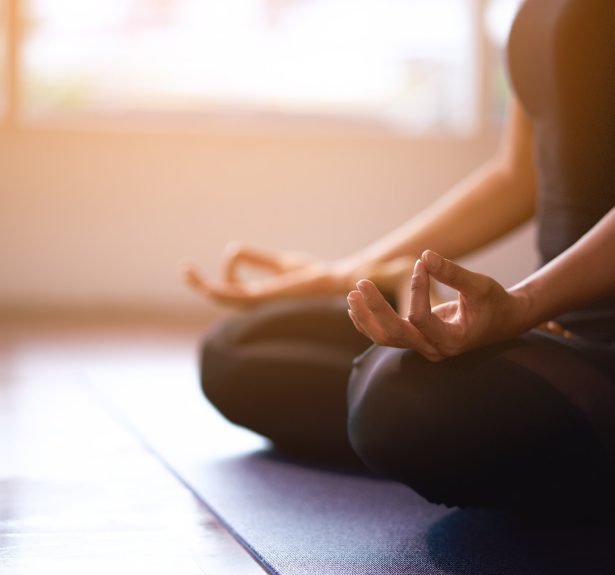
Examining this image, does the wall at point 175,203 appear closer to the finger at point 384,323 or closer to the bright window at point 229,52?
the bright window at point 229,52

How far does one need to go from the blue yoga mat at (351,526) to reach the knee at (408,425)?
0.07m

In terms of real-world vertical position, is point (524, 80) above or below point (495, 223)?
above

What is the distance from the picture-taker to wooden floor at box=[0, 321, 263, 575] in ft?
2.83

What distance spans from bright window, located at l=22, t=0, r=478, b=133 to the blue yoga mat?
3.08 meters

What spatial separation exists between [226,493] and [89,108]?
3.46m

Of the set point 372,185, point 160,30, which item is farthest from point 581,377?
point 160,30

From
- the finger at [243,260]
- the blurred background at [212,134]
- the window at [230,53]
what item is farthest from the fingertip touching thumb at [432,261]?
the window at [230,53]

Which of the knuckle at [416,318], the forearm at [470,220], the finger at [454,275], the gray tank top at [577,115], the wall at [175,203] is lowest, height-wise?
the wall at [175,203]

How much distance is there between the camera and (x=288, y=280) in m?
1.52

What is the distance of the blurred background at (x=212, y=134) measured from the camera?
4.14m

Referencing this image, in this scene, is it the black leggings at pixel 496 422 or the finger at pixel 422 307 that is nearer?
the finger at pixel 422 307

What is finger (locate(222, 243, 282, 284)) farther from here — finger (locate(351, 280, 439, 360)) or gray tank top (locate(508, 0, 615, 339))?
finger (locate(351, 280, 439, 360))

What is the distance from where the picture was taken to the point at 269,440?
1.46 m

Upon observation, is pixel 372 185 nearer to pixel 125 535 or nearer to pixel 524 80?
pixel 524 80
